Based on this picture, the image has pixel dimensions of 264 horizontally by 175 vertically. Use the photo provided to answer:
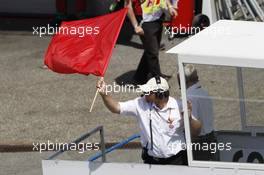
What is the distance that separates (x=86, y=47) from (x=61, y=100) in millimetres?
4416

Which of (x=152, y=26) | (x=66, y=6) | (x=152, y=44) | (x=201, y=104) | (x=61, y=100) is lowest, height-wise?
(x=61, y=100)

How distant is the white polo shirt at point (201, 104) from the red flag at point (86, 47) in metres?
0.74

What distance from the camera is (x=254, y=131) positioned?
22.4 ft

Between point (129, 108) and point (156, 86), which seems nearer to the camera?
point (156, 86)

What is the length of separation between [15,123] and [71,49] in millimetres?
3663

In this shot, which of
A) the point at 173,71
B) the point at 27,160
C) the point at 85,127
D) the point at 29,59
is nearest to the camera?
the point at 27,160

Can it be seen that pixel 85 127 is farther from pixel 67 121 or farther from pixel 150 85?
pixel 150 85

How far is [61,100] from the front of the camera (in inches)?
440

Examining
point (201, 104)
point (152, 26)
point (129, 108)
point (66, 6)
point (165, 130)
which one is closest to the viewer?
point (201, 104)

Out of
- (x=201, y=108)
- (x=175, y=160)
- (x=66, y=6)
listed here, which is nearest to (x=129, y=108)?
(x=175, y=160)

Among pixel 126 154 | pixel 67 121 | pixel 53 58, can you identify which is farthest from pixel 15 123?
pixel 53 58

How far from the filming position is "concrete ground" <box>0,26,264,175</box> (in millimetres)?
6504

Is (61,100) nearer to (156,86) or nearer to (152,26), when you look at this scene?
(152,26)

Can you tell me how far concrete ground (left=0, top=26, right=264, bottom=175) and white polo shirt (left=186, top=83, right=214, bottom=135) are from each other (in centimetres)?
6
